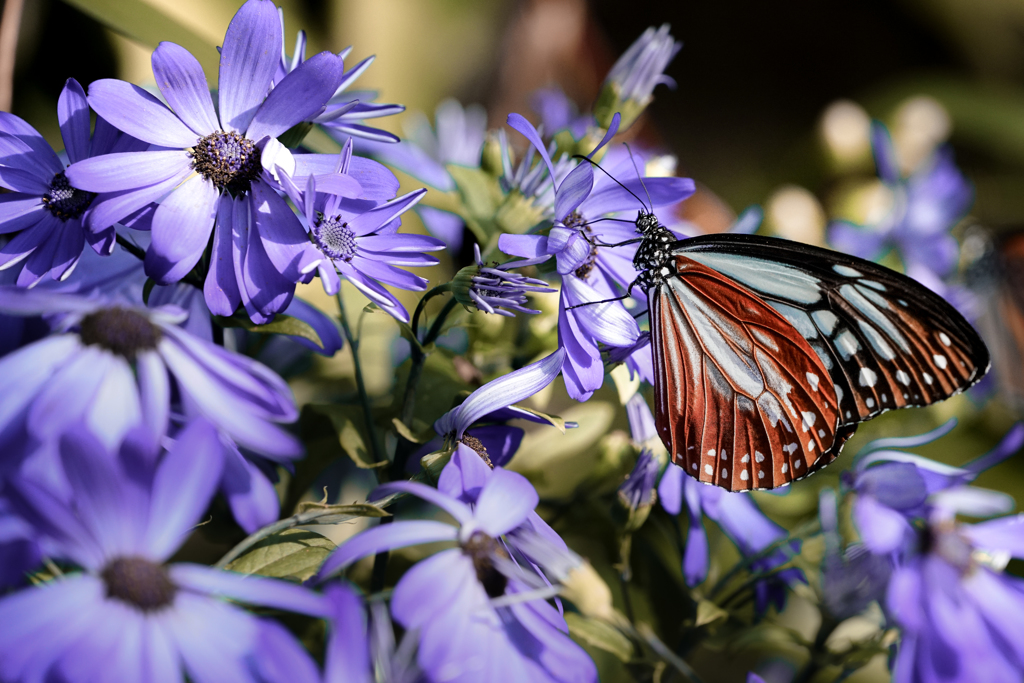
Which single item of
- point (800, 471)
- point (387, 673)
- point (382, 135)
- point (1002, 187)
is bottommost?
point (387, 673)

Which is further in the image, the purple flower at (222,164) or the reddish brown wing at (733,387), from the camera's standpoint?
the reddish brown wing at (733,387)

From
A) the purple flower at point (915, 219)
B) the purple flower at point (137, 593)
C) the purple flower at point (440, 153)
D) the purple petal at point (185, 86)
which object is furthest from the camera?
the purple flower at point (915, 219)

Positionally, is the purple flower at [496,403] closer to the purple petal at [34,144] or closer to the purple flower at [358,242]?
the purple flower at [358,242]

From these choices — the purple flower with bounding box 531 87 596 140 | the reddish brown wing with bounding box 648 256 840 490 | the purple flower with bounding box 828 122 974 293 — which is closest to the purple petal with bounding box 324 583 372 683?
the reddish brown wing with bounding box 648 256 840 490

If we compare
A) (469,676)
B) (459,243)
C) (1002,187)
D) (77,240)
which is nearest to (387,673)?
(469,676)

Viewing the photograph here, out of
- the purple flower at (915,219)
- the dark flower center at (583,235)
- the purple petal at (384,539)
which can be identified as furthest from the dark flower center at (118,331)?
the purple flower at (915,219)

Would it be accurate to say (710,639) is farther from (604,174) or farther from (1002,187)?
(1002,187)
